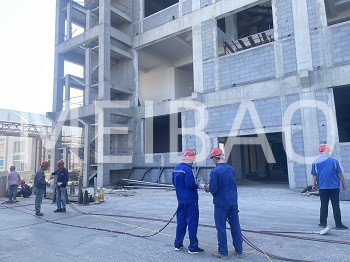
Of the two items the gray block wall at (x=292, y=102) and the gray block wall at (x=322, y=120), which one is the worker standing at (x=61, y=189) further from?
the gray block wall at (x=322, y=120)

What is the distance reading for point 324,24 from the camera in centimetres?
1255

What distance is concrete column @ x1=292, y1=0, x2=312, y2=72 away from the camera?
1281cm

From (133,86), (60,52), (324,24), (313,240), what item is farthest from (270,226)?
(60,52)

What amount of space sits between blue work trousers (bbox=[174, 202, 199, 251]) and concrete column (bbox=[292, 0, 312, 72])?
10726 mm

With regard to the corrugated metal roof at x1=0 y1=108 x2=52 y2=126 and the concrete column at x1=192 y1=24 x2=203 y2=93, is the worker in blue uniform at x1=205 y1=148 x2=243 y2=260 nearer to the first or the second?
the concrete column at x1=192 y1=24 x2=203 y2=93

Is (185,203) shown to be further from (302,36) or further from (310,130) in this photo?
(302,36)

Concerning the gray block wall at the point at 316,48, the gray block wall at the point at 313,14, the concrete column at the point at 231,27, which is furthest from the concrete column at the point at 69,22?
the gray block wall at the point at 316,48

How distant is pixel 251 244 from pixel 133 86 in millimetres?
16472

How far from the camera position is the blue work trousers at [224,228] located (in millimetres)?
4180

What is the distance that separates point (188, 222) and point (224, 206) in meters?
0.69

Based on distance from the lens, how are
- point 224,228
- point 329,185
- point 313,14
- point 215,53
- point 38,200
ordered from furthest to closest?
point 215,53 → point 313,14 → point 38,200 → point 329,185 → point 224,228

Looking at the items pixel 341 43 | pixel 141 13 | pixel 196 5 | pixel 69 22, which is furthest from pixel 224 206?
pixel 69 22

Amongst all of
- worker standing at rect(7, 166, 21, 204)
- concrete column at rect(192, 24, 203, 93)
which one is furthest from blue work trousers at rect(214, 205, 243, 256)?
concrete column at rect(192, 24, 203, 93)

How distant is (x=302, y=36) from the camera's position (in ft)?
42.6
